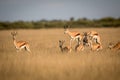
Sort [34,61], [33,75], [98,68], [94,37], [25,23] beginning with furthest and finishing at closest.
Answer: [25,23]
[94,37]
[34,61]
[98,68]
[33,75]

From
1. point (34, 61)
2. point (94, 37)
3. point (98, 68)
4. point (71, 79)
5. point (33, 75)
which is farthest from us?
point (94, 37)

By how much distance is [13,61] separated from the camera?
11703mm

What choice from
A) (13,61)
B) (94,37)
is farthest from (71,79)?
(94,37)

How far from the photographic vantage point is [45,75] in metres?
9.09

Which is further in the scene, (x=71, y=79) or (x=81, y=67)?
(x=81, y=67)

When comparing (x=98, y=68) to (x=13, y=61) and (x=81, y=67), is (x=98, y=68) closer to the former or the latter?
(x=81, y=67)

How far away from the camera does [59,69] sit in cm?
995

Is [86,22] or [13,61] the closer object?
[13,61]

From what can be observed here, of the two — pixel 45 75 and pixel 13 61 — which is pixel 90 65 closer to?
pixel 45 75

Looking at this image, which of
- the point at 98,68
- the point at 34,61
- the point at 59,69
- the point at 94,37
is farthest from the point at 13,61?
the point at 94,37

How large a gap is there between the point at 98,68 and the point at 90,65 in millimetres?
578

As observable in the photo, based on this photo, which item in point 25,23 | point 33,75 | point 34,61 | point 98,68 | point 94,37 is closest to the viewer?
point 33,75

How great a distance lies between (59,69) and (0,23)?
140 feet

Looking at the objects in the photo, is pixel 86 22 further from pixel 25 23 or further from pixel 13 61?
pixel 13 61
